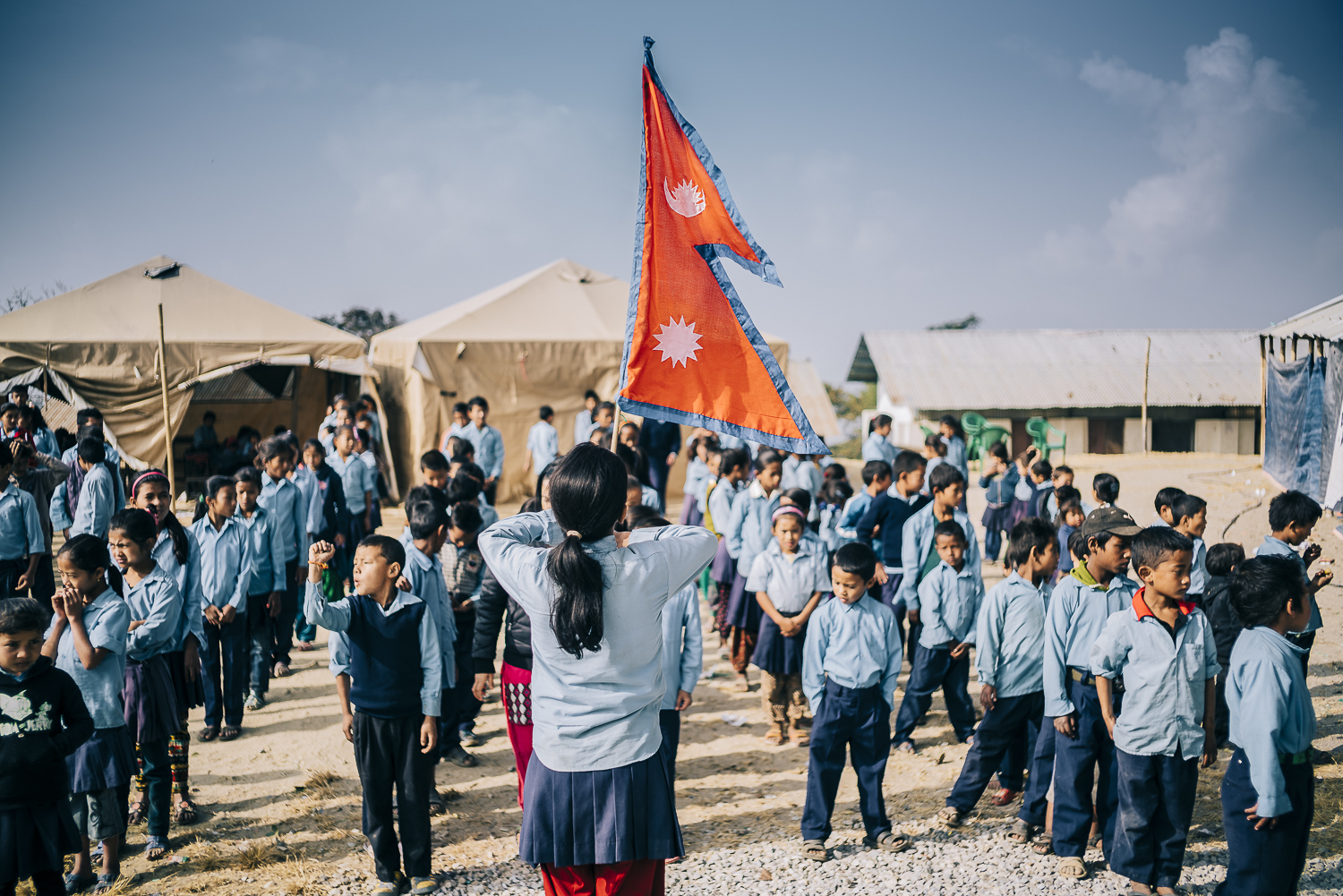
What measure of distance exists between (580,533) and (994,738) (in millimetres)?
2877

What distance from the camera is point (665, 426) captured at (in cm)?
940

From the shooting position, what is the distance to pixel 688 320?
330 centimetres

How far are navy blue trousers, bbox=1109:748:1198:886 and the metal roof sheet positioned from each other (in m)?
20.1

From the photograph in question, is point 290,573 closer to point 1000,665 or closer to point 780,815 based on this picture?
point 780,815

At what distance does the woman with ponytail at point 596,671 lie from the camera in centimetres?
211

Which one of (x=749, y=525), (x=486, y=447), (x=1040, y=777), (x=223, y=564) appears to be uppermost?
(x=486, y=447)

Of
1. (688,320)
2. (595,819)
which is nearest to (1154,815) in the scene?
(595,819)

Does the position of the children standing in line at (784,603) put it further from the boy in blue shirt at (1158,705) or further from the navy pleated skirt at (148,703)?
the navy pleated skirt at (148,703)

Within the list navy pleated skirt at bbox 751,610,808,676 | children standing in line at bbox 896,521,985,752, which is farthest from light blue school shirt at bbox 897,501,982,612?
navy pleated skirt at bbox 751,610,808,676

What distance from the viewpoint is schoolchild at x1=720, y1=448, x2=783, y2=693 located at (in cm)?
620

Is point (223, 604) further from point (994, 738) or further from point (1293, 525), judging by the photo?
point (1293, 525)

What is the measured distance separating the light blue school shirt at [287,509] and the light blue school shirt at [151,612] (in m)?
2.23

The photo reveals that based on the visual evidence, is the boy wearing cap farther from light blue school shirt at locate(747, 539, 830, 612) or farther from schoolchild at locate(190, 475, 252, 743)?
schoolchild at locate(190, 475, 252, 743)

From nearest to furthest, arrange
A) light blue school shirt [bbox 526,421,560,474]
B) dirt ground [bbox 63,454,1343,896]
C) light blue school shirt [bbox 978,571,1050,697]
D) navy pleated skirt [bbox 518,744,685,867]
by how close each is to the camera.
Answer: navy pleated skirt [bbox 518,744,685,867] < dirt ground [bbox 63,454,1343,896] < light blue school shirt [bbox 978,571,1050,697] < light blue school shirt [bbox 526,421,560,474]
